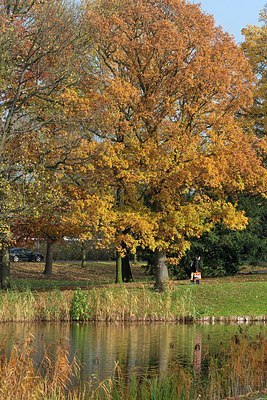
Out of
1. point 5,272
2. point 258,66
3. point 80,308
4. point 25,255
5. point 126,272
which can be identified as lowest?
point 80,308

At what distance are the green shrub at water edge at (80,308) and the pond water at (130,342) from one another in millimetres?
739

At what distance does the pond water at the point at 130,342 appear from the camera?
795 inches

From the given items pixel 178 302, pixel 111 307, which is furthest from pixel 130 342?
pixel 178 302

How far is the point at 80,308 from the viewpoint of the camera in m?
→ 30.8

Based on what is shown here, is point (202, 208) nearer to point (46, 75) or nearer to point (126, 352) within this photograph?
point (46, 75)

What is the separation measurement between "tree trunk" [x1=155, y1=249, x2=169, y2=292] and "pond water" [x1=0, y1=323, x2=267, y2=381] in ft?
19.1

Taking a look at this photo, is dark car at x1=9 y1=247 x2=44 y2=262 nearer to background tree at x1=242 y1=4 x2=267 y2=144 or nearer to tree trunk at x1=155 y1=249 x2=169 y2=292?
background tree at x1=242 y1=4 x2=267 y2=144

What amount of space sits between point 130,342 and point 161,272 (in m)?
12.0

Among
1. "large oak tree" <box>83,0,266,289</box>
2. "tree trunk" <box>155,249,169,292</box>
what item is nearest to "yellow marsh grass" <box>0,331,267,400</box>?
"large oak tree" <box>83,0,266,289</box>

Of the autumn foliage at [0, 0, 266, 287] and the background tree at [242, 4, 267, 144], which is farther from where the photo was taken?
the background tree at [242, 4, 267, 144]

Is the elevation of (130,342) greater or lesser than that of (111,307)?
lesser

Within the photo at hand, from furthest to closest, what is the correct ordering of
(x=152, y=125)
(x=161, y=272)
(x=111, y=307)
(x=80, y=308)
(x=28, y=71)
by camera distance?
1. (x=161, y=272)
2. (x=152, y=125)
3. (x=80, y=308)
4. (x=111, y=307)
5. (x=28, y=71)

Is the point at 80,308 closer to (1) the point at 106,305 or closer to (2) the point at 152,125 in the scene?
(1) the point at 106,305

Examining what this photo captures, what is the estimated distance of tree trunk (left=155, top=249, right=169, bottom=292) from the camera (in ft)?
119
